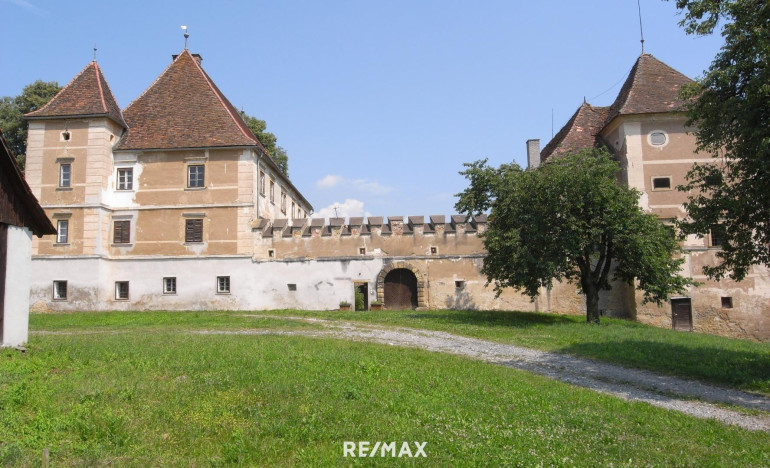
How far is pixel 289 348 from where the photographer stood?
12648 millimetres

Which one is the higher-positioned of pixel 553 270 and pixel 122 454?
pixel 553 270

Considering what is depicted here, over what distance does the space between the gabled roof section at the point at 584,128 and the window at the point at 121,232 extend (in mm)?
21600

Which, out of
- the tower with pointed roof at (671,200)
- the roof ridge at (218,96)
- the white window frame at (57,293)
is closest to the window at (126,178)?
the white window frame at (57,293)

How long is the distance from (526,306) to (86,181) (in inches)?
872

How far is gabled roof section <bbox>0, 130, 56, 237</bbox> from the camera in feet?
40.1

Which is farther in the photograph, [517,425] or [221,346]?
[221,346]

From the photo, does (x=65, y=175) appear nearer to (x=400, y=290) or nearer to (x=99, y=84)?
(x=99, y=84)

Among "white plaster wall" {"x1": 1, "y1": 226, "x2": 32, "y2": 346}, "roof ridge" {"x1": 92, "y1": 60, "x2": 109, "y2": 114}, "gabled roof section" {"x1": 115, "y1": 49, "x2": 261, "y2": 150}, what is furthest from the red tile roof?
"roof ridge" {"x1": 92, "y1": 60, "x2": 109, "y2": 114}

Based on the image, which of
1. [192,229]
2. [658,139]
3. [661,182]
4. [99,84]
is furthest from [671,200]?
[99,84]

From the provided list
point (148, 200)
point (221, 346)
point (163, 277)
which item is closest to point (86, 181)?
point (148, 200)

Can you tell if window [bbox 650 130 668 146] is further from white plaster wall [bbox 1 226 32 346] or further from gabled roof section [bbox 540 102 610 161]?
white plaster wall [bbox 1 226 32 346]

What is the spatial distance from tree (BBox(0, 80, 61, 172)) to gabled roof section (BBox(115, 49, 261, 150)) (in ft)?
Result: 41.9

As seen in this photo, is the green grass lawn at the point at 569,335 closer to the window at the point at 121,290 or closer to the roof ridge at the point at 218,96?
the window at the point at 121,290

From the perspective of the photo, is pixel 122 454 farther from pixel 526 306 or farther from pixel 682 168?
pixel 682 168
